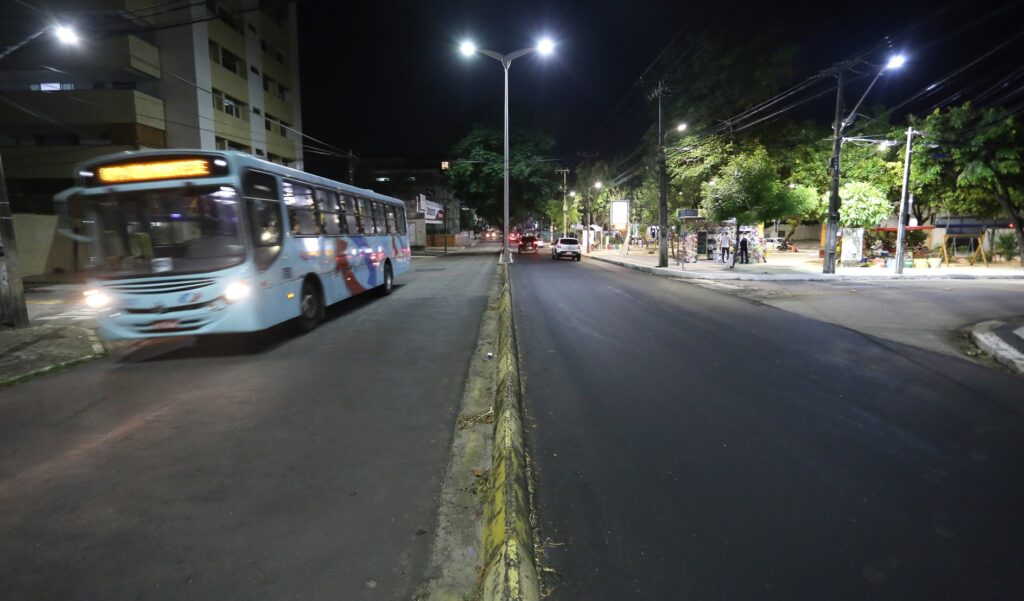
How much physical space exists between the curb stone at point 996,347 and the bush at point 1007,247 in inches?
1014

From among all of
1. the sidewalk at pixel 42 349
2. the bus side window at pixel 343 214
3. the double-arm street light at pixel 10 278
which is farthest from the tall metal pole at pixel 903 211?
the double-arm street light at pixel 10 278

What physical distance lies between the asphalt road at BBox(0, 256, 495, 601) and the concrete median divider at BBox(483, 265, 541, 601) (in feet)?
1.31

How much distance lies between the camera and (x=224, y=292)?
24.1 feet

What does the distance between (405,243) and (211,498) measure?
47.4ft

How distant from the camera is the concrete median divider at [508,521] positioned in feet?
7.96

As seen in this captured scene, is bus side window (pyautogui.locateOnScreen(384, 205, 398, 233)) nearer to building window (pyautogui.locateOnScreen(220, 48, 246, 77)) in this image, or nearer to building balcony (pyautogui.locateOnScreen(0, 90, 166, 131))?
building balcony (pyautogui.locateOnScreen(0, 90, 166, 131))

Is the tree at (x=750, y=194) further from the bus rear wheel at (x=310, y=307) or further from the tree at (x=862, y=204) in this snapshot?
the bus rear wheel at (x=310, y=307)

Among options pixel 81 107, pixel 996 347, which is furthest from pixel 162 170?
pixel 81 107

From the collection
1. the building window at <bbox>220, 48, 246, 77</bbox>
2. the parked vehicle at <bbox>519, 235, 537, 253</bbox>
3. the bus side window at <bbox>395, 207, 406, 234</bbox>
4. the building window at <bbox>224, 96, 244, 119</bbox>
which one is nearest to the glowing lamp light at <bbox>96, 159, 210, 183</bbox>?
the bus side window at <bbox>395, 207, 406, 234</bbox>

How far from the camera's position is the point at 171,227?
750cm

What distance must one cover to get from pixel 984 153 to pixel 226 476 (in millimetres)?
31989

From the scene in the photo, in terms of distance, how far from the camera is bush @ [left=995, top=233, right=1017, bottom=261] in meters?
28.4

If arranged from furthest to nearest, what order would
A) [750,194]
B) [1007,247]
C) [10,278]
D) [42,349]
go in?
[1007,247], [750,194], [10,278], [42,349]

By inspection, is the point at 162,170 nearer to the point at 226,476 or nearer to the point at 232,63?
the point at 226,476
